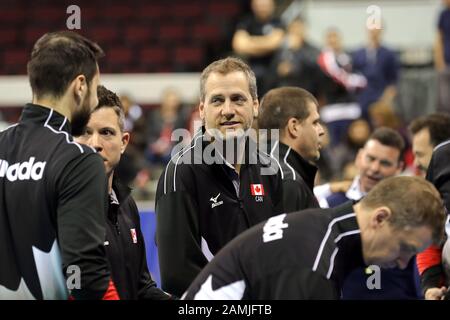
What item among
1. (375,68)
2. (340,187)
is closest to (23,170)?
(340,187)

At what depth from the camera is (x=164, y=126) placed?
1252cm

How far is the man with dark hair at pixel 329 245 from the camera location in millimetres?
3201

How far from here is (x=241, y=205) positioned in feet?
14.4

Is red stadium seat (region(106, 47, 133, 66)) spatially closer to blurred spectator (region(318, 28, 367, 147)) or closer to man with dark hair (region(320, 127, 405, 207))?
blurred spectator (region(318, 28, 367, 147))

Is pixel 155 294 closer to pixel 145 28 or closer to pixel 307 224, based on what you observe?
pixel 307 224

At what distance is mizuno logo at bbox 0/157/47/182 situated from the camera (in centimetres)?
331

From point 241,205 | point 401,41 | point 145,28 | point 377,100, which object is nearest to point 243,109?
point 241,205

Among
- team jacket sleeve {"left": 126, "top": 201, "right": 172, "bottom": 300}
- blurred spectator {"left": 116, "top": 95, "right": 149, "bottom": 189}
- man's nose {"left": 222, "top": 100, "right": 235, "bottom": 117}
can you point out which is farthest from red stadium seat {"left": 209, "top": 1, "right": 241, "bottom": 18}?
team jacket sleeve {"left": 126, "top": 201, "right": 172, "bottom": 300}

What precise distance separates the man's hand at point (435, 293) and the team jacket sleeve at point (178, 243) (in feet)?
4.37

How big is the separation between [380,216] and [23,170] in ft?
4.35

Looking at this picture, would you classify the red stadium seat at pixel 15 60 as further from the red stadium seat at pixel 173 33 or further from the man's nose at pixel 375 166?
the man's nose at pixel 375 166

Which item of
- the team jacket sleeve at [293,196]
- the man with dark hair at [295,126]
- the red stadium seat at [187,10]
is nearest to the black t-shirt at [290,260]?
the team jacket sleeve at [293,196]

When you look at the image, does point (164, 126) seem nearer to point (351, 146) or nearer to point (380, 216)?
point (351, 146)

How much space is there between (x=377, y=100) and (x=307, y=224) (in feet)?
29.8
